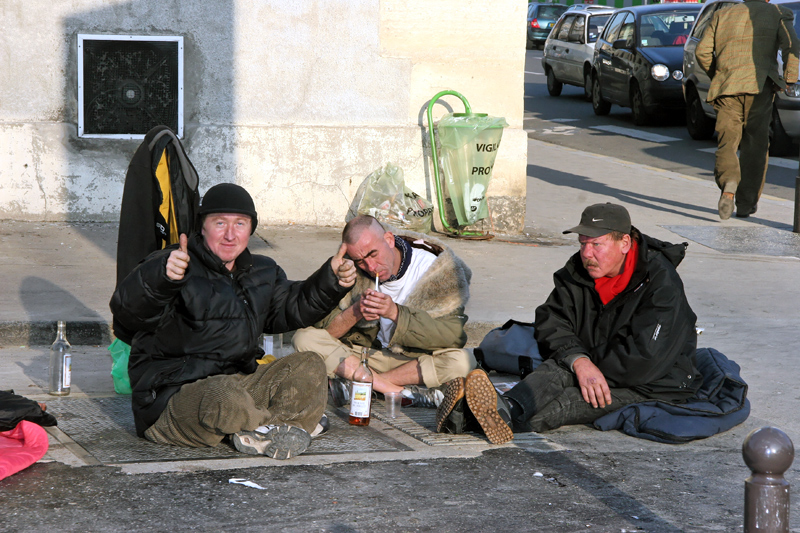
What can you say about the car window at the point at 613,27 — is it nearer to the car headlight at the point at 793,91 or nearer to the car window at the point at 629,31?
the car window at the point at 629,31

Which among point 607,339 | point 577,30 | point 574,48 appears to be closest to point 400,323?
point 607,339

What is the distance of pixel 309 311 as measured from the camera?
4.69 m

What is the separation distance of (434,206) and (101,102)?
296 centimetres

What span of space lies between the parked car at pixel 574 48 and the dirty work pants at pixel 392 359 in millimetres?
15744

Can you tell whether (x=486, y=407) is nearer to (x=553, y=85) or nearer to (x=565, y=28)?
(x=565, y=28)

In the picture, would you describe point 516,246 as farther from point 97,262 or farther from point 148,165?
point 148,165

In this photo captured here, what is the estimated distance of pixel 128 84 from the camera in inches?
347

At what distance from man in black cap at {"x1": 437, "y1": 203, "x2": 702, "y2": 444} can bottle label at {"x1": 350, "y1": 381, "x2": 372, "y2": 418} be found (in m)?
0.34

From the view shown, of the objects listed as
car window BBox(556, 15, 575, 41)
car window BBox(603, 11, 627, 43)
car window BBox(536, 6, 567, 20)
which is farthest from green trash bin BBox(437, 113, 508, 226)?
car window BBox(536, 6, 567, 20)

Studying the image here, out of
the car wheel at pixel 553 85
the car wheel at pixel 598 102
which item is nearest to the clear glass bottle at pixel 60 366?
the car wheel at pixel 598 102

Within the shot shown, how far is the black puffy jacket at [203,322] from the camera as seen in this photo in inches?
172

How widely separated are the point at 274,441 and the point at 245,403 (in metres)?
0.20

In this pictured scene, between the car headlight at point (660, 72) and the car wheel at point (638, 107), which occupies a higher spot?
the car headlight at point (660, 72)

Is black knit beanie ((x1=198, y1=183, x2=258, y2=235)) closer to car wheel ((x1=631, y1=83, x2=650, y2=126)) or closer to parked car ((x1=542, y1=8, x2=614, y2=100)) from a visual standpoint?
car wheel ((x1=631, y1=83, x2=650, y2=126))
